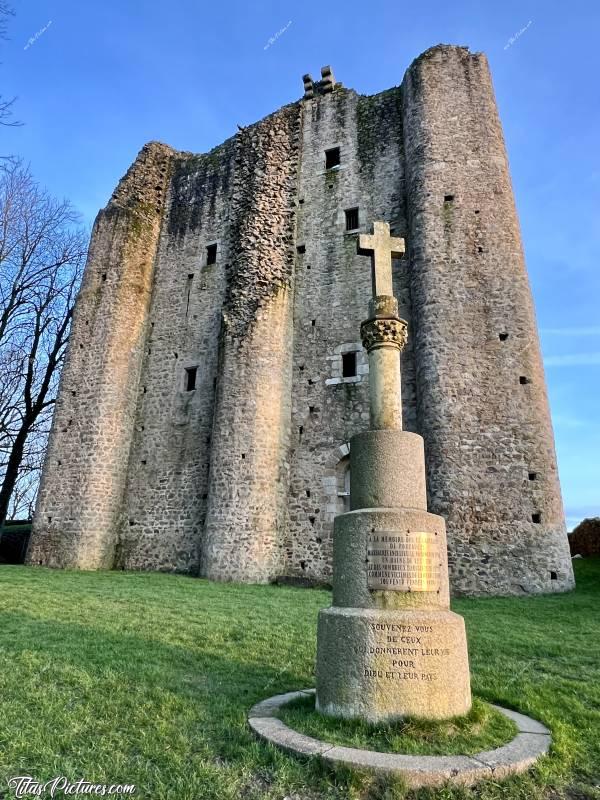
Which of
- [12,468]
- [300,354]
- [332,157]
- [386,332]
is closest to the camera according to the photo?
[386,332]

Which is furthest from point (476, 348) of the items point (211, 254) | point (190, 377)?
point (211, 254)

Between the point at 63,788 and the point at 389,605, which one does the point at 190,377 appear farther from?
the point at 63,788

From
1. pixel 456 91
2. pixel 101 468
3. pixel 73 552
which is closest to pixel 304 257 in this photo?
pixel 456 91

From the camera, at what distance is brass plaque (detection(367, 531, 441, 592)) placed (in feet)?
13.6

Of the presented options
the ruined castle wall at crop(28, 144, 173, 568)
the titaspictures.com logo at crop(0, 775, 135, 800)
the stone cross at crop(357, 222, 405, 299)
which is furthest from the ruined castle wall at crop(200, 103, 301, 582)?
the titaspictures.com logo at crop(0, 775, 135, 800)

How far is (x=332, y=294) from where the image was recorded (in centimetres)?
1761

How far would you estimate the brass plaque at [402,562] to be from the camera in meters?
4.14

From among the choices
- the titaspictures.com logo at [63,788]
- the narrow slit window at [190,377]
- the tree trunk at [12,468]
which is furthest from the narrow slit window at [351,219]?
the titaspictures.com logo at [63,788]

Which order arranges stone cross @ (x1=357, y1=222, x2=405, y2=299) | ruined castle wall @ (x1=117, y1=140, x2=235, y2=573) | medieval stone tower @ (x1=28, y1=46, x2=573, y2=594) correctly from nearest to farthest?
stone cross @ (x1=357, y1=222, x2=405, y2=299) < medieval stone tower @ (x1=28, y1=46, x2=573, y2=594) < ruined castle wall @ (x1=117, y1=140, x2=235, y2=573)

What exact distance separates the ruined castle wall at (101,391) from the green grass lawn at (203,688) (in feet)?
21.6

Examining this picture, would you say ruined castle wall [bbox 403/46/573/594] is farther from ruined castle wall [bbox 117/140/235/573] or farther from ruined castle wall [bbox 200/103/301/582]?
ruined castle wall [bbox 117/140/235/573]

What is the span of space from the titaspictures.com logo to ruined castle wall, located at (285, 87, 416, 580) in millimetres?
12225

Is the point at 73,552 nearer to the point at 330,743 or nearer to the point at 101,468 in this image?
the point at 101,468

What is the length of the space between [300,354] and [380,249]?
1145cm
